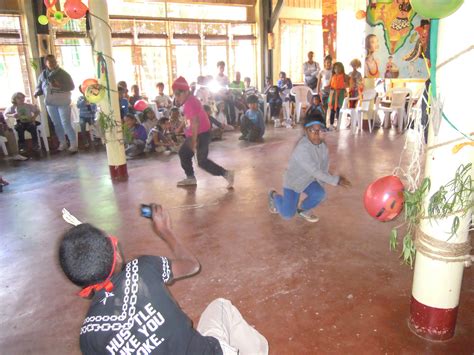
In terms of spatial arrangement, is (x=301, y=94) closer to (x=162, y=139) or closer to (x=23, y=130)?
(x=162, y=139)

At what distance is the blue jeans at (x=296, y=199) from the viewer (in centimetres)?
377

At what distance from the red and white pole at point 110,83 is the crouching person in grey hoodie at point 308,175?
283 centimetres

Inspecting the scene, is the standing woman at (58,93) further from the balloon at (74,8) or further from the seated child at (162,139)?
the balloon at (74,8)

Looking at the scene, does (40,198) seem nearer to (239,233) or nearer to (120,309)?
(239,233)

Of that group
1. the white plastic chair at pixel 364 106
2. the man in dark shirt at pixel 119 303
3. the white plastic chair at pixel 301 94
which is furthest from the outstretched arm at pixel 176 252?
the white plastic chair at pixel 301 94

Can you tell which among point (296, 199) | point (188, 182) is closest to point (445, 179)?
point (296, 199)

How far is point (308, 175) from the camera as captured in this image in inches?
143

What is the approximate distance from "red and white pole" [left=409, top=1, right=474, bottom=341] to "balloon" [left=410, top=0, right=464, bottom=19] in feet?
0.38

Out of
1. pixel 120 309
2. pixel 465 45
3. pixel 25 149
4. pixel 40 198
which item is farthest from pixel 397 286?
pixel 25 149

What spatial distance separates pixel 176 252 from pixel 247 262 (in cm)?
161

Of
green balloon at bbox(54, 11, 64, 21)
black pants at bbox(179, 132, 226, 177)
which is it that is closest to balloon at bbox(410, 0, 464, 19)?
black pants at bbox(179, 132, 226, 177)

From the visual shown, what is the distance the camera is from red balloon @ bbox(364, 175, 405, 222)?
7.43 feet

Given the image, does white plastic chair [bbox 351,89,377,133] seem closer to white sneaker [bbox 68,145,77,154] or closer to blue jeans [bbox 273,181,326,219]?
blue jeans [bbox 273,181,326,219]

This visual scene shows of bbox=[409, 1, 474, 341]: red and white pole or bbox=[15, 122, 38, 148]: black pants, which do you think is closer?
bbox=[409, 1, 474, 341]: red and white pole
